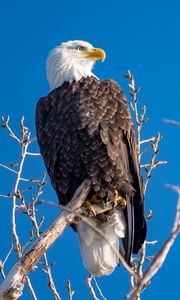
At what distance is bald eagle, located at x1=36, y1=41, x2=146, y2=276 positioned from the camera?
14.5 feet

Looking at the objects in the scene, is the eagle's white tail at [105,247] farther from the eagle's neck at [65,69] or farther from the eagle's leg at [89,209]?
the eagle's neck at [65,69]

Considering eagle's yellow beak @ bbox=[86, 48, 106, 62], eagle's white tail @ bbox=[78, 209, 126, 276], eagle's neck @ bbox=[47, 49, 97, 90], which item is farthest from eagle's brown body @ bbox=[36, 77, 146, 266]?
eagle's yellow beak @ bbox=[86, 48, 106, 62]

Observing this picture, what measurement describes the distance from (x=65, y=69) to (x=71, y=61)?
20 centimetres

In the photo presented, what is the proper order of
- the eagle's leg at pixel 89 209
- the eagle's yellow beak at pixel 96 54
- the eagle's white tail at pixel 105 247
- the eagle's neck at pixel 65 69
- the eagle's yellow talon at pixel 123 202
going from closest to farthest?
the eagle's leg at pixel 89 209, the eagle's yellow talon at pixel 123 202, the eagle's white tail at pixel 105 247, the eagle's neck at pixel 65 69, the eagle's yellow beak at pixel 96 54

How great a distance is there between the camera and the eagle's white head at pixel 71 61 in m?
5.13

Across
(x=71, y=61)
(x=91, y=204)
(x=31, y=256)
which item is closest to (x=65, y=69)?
(x=71, y=61)

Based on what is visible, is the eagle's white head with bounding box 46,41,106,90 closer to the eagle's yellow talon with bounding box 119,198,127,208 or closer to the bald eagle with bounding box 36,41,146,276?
the bald eagle with bounding box 36,41,146,276

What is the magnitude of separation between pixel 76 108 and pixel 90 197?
732 mm

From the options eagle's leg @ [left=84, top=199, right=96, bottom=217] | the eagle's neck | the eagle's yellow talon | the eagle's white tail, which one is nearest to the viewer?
eagle's leg @ [left=84, top=199, right=96, bottom=217]

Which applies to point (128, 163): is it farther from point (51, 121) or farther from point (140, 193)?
point (51, 121)

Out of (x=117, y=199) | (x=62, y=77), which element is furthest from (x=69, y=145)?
(x=62, y=77)

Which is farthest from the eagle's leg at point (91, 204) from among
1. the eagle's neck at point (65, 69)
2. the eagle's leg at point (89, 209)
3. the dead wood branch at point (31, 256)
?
the eagle's neck at point (65, 69)

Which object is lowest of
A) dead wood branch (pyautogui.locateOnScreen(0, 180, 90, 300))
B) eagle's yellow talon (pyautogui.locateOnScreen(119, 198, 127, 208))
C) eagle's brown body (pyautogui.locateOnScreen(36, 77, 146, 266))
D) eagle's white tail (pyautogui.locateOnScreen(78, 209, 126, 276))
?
dead wood branch (pyautogui.locateOnScreen(0, 180, 90, 300))

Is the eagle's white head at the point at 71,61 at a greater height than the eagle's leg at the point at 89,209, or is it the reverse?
the eagle's white head at the point at 71,61
